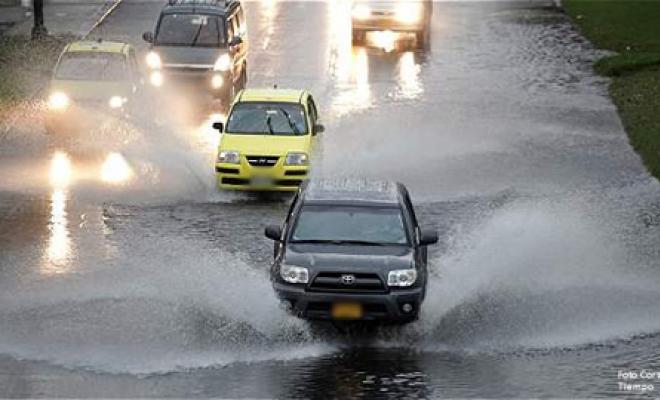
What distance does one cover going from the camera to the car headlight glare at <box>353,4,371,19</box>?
44406mm

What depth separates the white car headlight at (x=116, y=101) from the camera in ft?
108

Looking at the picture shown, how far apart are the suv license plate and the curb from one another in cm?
2650

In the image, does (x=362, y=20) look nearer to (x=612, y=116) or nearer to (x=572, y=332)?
(x=612, y=116)

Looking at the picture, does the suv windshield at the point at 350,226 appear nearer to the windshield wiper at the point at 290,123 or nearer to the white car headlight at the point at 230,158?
the white car headlight at the point at 230,158

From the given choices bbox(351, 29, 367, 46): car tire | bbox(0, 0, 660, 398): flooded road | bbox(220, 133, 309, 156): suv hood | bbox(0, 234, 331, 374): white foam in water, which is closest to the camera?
bbox(0, 0, 660, 398): flooded road

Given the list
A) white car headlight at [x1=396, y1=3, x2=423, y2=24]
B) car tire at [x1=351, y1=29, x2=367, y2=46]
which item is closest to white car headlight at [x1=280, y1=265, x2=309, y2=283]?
white car headlight at [x1=396, y1=3, x2=423, y2=24]

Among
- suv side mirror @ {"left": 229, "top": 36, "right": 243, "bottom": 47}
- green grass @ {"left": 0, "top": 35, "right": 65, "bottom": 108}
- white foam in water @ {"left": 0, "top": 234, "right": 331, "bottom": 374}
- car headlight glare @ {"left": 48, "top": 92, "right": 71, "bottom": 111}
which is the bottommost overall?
green grass @ {"left": 0, "top": 35, "right": 65, "bottom": 108}

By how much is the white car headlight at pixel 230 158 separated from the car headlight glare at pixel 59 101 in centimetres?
655

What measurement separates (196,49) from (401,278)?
19097 mm

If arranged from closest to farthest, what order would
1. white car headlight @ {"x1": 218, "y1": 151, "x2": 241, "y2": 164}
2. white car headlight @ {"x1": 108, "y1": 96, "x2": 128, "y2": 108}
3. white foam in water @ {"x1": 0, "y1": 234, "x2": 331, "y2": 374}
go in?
white foam in water @ {"x1": 0, "y1": 234, "x2": 331, "y2": 374} < white car headlight @ {"x1": 218, "y1": 151, "x2": 241, "y2": 164} < white car headlight @ {"x1": 108, "y1": 96, "x2": 128, "y2": 108}

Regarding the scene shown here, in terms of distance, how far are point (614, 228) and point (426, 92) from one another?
45.5ft

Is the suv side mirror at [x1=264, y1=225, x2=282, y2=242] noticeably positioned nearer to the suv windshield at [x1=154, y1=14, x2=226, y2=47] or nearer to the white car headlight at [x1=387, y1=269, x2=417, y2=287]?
the white car headlight at [x1=387, y1=269, x2=417, y2=287]

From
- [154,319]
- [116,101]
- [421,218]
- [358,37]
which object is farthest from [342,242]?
[358,37]

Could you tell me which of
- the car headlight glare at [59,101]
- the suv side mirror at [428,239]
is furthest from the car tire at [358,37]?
the suv side mirror at [428,239]
